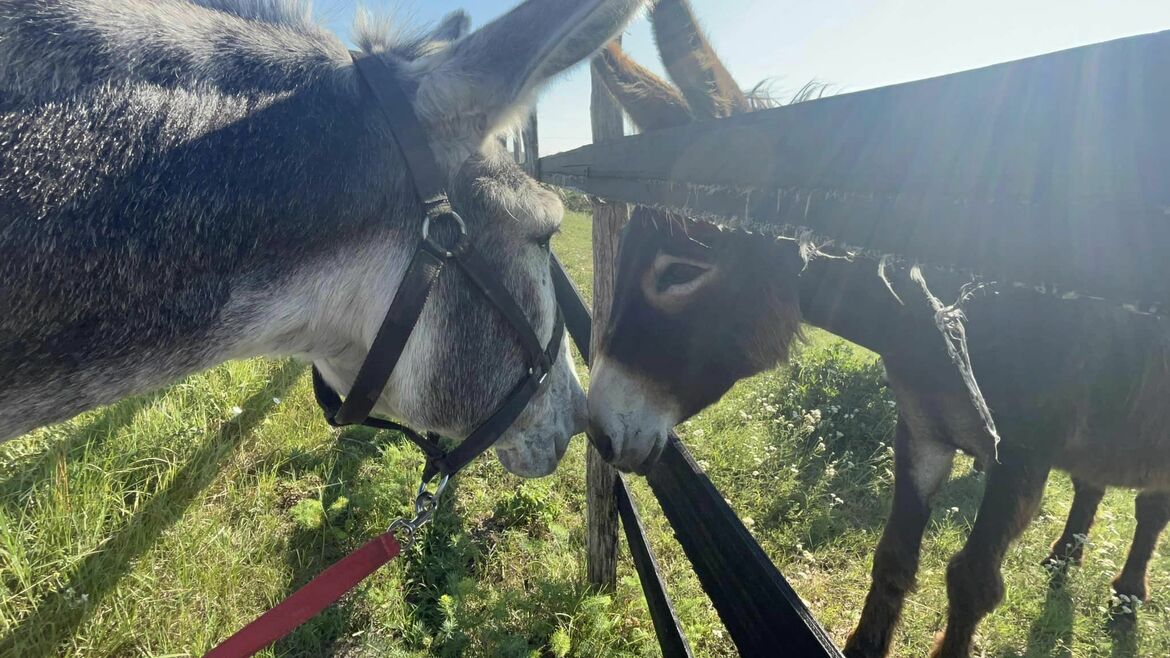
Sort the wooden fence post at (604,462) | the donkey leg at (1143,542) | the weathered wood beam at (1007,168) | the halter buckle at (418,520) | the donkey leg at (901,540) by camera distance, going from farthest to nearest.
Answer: the donkey leg at (1143,542)
the wooden fence post at (604,462)
the donkey leg at (901,540)
the halter buckle at (418,520)
the weathered wood beam at (1007,168)

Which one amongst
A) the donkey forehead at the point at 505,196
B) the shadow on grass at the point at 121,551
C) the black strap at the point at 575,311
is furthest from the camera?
the black strap at the point at 575,311

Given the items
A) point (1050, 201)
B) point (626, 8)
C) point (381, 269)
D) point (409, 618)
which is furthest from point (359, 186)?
point (409, 618)

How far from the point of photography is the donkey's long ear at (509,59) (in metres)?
1.15

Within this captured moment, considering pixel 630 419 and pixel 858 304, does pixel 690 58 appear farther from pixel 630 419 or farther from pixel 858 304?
pixel 630 419

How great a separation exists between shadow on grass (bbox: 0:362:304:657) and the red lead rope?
4.42 feet

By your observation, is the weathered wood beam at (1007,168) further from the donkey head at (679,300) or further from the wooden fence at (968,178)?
the donkey head at (679,300)

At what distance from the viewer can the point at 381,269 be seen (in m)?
1.29

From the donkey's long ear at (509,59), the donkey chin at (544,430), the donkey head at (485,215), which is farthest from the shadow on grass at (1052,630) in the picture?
the donkey's long ear at (509,59)

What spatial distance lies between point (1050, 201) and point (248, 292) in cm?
137

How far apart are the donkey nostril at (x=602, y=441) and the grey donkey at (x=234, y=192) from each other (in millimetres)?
722

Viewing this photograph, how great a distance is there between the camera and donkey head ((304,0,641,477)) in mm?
1187

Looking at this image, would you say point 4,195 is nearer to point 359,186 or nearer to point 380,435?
point 359,186

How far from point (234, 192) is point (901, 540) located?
2.85m

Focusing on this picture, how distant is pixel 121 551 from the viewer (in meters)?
2.27
